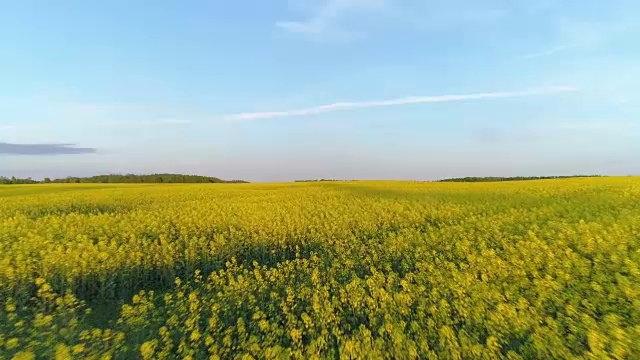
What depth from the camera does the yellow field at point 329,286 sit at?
5.98 metres

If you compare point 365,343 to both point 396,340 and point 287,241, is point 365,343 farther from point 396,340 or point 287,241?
point 287,241

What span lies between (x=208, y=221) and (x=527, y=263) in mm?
12391

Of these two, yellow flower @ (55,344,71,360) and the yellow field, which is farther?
the yellow field

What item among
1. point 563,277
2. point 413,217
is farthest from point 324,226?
point 563,277

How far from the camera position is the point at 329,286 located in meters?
9.20

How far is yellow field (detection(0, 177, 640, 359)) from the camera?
5.98m

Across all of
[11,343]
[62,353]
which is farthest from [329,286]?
[11,343]

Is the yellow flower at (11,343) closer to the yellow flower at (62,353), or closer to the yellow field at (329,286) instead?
the yellow field at (329,286)

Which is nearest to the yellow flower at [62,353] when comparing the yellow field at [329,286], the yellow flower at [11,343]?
the yellow field at [329,286]

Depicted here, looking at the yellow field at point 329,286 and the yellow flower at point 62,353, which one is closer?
the yellow flower at point 62,353

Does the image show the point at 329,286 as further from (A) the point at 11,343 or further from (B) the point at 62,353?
(A) the point at 11,343

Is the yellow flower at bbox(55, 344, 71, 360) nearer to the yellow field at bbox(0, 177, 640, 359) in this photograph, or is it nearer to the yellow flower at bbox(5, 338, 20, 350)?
the yellow field at bbox(0, 177, 640, 359)

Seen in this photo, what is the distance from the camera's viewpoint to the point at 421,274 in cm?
922

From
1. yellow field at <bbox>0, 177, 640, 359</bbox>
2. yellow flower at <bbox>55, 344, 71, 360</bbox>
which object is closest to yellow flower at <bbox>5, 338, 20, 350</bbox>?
yellow field at <bbox>0, 177, 640, 359</bbox>
